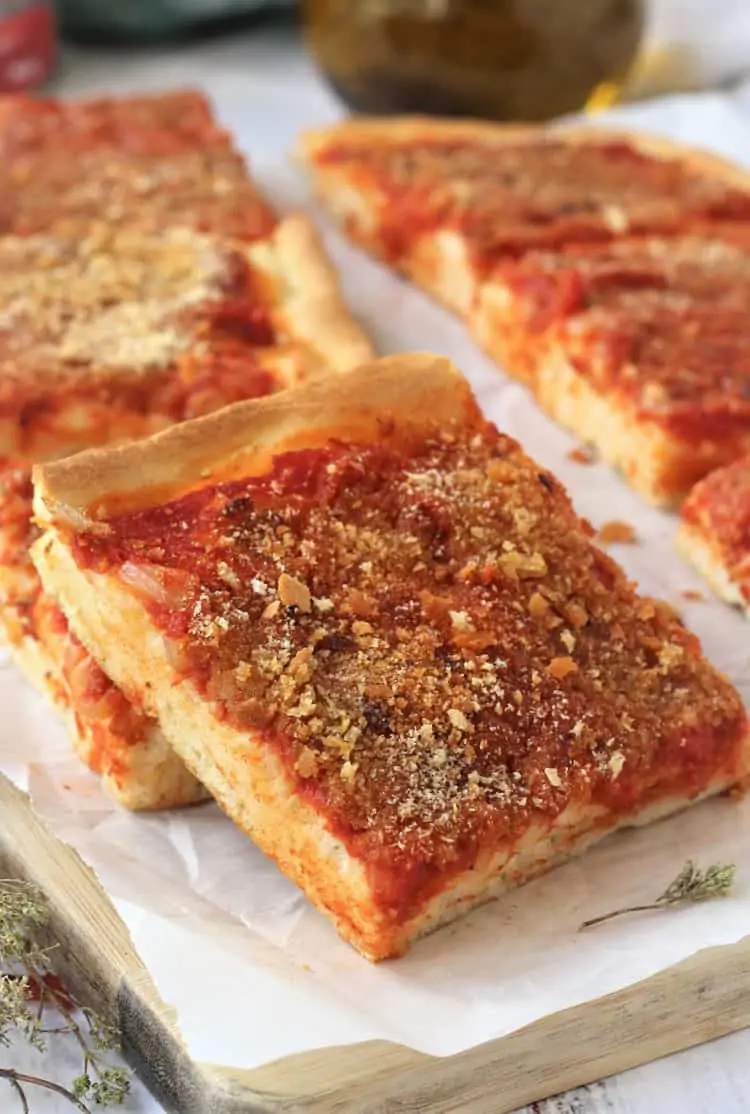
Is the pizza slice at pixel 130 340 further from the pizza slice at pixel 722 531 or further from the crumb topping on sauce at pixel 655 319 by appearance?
the pizza slice at pixel 722 531

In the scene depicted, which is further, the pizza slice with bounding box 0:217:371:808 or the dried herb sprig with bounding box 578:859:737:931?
the pizza slice with bounding box 0:217:371:808

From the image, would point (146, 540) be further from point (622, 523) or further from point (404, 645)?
point (622, 523)

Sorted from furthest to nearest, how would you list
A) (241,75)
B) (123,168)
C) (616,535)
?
(241,75) → (123,168) → (616,535)

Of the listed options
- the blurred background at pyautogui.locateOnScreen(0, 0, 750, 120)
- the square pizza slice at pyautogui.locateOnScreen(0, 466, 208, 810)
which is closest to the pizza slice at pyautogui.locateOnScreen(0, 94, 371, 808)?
the square pizza slice at pyautogui.locateOnScreen(0, 466, 208, 810)

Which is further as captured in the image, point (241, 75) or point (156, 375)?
point (241, 75)

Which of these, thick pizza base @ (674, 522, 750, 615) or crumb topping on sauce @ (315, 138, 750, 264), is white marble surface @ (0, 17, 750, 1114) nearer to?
crumb topping on sauce @ (315, 138, 750, 264)

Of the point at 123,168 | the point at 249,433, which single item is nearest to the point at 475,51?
the point at 123,168

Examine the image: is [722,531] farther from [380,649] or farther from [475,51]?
[475,51]
